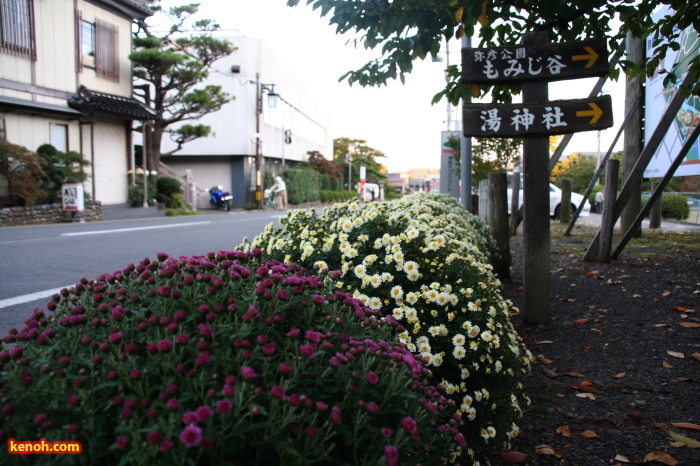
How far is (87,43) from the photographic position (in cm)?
1886

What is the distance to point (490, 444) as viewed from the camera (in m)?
2.60

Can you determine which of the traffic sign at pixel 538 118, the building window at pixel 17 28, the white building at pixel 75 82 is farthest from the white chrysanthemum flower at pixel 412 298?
the building window at pixel 17 28

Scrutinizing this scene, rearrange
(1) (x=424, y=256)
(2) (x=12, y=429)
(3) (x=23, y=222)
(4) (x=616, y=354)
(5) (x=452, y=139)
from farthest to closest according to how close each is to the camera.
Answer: (3) (x=23, y=222) < (5) (x=452, y=139) < (4) (x=616, y=354) < (1) (x=424, y=256) < (2) (x=12, y=429)

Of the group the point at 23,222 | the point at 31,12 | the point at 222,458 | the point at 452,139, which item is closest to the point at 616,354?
the point at 222,458

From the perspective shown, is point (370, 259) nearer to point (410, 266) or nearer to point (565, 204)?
point (410, 266)

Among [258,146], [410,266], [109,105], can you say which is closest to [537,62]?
[410,266]

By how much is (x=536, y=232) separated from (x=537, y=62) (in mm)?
1427

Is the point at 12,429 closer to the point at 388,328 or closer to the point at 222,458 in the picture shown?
the point at 222,458

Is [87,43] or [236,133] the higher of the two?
[87,43]

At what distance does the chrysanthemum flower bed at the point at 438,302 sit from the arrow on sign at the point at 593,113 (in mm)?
1966

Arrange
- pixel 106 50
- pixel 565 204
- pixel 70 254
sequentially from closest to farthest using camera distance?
pixel 70 254, pixel 565 204, pixel 106 50

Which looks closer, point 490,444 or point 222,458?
point 222,458

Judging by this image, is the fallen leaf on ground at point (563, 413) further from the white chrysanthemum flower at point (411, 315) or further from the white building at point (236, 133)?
the white building at point (236, 133)

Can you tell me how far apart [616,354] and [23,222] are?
48.2ft
